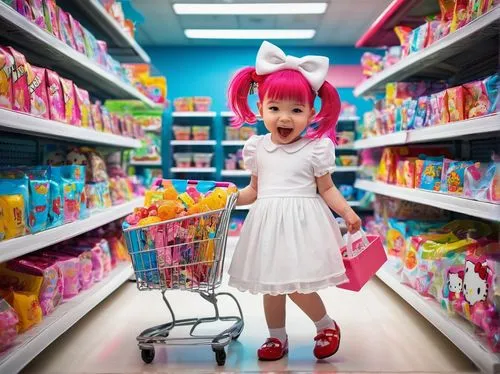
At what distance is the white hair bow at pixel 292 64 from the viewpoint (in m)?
2.29

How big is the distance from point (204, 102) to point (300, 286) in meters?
5.10

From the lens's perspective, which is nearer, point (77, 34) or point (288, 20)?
point (77, 34)

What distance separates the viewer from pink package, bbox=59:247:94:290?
3.00 metres

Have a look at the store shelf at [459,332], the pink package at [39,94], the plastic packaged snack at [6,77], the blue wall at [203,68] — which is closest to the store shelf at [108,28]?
the pink package at [39,94]

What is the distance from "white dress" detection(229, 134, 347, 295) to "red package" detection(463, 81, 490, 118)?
2.27ft

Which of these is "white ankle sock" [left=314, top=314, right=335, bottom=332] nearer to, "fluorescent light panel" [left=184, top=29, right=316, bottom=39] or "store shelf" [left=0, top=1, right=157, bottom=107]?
"store shelf" [left=0, top=1, right=157, bottom=107]

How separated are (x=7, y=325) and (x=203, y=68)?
5.47 m

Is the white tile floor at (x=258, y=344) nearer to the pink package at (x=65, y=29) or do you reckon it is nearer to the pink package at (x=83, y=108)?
the pink package at (x=83, y=108)

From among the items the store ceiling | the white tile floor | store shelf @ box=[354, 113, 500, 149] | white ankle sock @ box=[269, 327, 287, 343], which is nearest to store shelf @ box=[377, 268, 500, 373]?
the white tile floor

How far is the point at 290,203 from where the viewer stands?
7.34ft

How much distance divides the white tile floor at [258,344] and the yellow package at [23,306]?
195mm

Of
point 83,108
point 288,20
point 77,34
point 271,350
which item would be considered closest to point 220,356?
point 271,350

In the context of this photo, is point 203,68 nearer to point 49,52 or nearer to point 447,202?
point 49,52

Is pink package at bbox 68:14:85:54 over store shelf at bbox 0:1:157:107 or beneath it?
over
